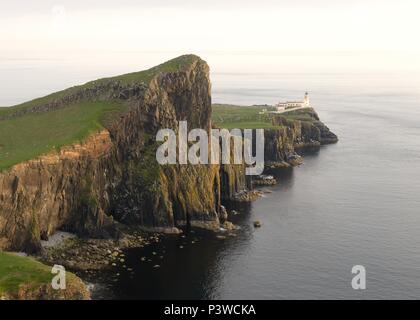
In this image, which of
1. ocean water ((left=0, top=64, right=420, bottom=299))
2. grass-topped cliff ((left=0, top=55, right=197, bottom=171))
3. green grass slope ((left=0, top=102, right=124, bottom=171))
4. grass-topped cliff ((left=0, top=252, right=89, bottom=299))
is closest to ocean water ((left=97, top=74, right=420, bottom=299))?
ocean water ((left=0, top=64, right=420, bottom=299))

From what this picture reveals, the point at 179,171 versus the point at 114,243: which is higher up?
the point at 179,171

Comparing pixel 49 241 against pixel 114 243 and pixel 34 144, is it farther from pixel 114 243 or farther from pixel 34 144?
pixel 34 144

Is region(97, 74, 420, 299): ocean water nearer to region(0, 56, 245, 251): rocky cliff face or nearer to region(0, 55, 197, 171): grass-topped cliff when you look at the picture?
region(0, 56, 245, 251): rocky cliff face

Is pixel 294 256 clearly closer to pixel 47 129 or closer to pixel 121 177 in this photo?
pixel 121 177

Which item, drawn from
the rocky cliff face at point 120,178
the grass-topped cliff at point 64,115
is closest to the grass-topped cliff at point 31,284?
the rocky cliff face at point 120,178
